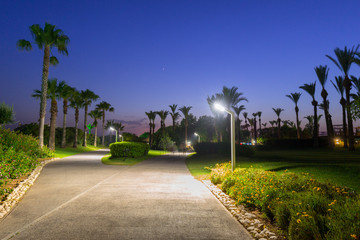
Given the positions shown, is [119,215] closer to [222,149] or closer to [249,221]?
[249,221]

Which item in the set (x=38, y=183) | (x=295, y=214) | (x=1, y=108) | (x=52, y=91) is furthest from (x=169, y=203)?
(x=52, y=91)

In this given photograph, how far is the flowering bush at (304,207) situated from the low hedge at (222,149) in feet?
67.5

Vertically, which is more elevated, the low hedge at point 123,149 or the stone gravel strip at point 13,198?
the low hedge at point 123,149

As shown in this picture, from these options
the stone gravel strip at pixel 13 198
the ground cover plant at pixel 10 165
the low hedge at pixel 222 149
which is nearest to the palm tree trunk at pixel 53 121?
the ground cover plant at pixel 10 165

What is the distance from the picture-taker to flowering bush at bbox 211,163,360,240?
160 inches

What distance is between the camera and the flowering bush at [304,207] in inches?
160

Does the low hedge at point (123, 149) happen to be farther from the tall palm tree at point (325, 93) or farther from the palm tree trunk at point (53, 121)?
the tall palm tree at point (325, 93)

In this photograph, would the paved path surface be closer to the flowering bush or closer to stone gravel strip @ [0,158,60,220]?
stone gravel strip @ [0,158,60,220]

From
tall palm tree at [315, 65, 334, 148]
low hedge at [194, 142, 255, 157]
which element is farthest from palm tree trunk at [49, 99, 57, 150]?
tall palm tree at [315, 65, 334, 148]

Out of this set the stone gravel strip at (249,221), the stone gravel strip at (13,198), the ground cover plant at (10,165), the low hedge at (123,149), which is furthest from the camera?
the low hedge at (123,149)

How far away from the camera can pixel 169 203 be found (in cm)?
745

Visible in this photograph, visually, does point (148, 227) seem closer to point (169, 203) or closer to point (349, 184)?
point (169, 203)

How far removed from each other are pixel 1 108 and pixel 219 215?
3149 centimetres

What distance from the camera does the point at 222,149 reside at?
100 feet
